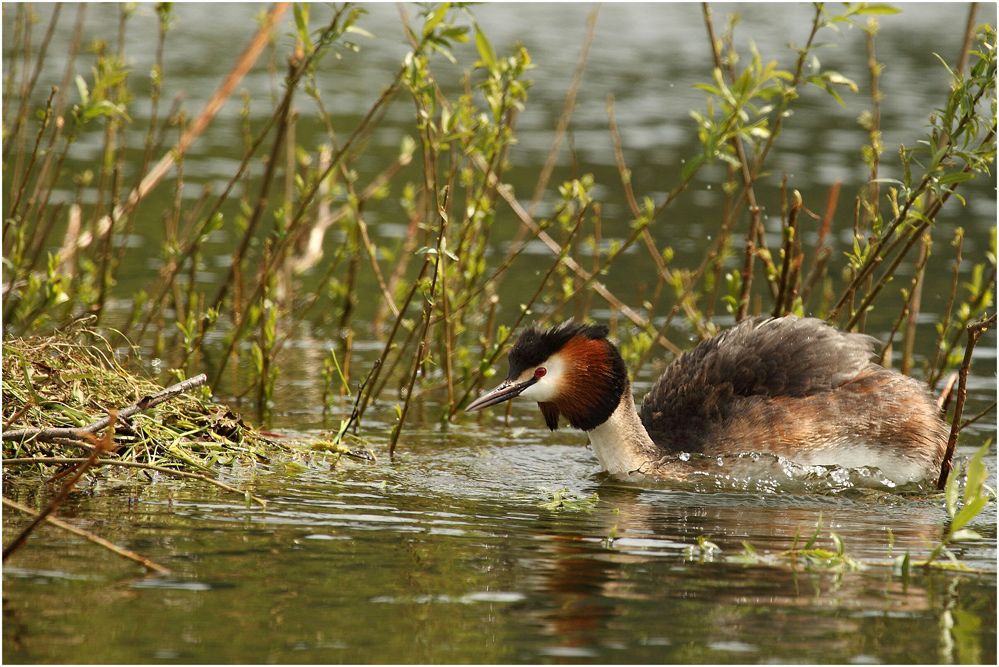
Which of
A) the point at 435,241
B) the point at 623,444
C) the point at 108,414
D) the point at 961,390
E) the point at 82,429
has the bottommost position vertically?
the point at 623,444

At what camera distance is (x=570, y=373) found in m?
6.38

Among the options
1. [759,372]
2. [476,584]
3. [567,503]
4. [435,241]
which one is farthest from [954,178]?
[435,241]

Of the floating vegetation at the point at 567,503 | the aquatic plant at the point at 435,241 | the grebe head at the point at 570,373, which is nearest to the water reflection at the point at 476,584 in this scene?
the floating vegetation at the point at 567,503

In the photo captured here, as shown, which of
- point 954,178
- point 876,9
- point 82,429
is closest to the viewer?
point 82,429

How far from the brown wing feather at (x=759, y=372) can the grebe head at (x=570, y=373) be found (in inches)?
20.9

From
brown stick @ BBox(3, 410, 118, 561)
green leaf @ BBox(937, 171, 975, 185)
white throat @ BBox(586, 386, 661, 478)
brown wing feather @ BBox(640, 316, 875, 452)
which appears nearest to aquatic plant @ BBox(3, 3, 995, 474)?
green leaf @ BBox(937, 171, 975, 185)

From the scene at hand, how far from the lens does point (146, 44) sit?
22.9 meters

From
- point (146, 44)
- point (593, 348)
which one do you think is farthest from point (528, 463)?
point (146, 44)

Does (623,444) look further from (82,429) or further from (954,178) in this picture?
(82,429)

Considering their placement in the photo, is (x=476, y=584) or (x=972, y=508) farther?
Answer: (x=476, y=584)

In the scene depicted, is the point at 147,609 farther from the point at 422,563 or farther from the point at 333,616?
the point at 422,563

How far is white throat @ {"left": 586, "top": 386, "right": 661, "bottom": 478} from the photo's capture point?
6469mm

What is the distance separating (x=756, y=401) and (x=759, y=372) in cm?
16

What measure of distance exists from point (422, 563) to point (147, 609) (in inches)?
42.1
